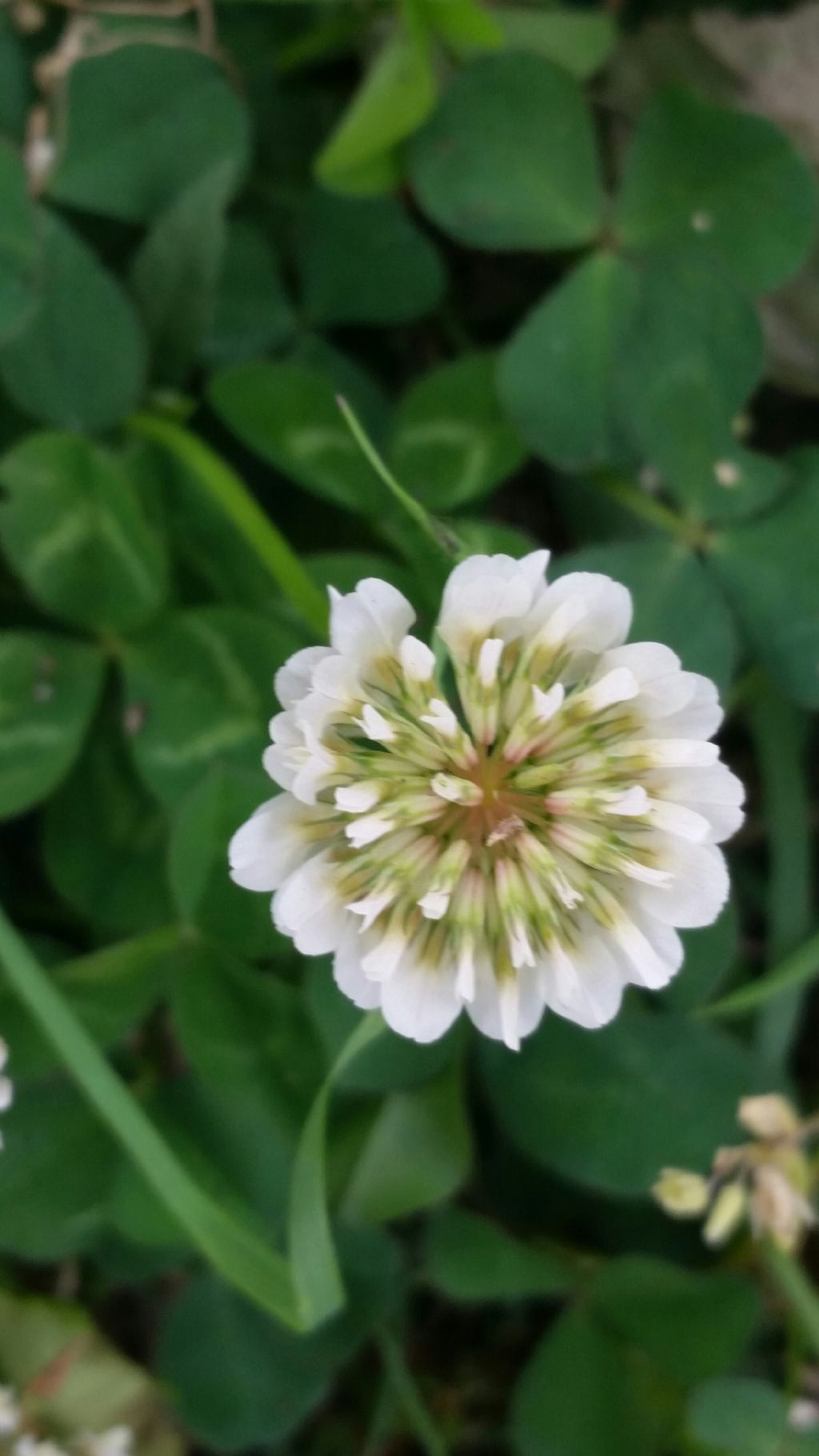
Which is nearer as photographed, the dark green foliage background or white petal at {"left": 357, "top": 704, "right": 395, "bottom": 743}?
white petal at {"left": 357, "top": 704, "right": 395, "bottom": 743}

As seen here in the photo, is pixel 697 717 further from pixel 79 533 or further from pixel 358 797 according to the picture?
pixel 79 533

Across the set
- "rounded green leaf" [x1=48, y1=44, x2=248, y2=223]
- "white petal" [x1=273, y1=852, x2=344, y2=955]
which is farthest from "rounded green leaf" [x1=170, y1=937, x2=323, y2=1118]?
"rounded green leaf" [x1=48, y1=44, x2=248, y2=223]

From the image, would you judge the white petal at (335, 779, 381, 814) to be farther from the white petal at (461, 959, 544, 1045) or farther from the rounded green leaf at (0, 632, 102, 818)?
the rounded green leaf at (0, 632, 102, 818)

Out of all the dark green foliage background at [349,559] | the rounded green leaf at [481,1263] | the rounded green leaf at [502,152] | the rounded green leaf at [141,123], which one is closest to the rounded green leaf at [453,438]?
the dark green foliage background at [349,559]

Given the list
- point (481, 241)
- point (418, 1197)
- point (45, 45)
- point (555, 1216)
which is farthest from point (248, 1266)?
point (45, 45)

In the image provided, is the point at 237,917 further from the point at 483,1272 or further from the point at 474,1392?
the point at 474,1392

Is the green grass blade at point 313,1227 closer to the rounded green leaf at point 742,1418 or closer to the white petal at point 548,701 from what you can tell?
the white petal at point 548,701
